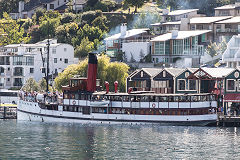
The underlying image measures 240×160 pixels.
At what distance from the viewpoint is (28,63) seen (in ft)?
485

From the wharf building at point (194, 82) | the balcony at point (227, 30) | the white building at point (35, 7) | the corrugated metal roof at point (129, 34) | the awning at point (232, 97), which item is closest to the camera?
the awning at point (232, 97)

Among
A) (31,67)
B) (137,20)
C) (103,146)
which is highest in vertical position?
(137,20)

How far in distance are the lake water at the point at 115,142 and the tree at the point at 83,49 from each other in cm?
5371

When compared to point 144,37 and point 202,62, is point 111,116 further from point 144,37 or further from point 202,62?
point 144,37

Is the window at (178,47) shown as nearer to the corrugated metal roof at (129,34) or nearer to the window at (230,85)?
the corrugated metal roof at (129,34)

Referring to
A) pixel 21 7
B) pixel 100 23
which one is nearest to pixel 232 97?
pixel 100 23

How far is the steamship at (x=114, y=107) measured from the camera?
332 ft

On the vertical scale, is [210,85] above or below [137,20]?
below

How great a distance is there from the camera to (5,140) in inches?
3378

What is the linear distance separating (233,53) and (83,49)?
3639cm

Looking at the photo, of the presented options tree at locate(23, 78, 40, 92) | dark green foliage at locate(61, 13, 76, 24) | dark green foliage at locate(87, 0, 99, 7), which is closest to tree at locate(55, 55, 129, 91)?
tree at locate(23, 78, 40, 92)

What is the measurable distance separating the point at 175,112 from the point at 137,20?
232 feet

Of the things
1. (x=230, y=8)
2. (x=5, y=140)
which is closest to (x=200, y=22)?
(x=230, y=8)

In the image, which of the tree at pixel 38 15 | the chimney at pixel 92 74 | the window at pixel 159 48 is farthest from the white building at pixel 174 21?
the chimney at pixel 92 74
